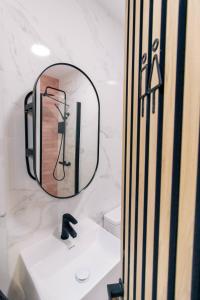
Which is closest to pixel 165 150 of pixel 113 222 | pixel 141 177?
pixel 141 177

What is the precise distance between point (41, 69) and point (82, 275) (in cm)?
116

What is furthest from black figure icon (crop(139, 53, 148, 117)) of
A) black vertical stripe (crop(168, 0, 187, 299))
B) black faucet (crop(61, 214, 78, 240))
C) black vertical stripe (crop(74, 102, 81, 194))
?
black faucet (crop(61, 214, 78, 240))

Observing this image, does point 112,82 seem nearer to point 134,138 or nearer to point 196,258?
point 134,138

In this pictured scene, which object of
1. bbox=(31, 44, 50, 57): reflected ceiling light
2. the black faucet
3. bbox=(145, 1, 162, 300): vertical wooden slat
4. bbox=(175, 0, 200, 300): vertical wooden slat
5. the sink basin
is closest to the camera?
bbox=(175, 0, 200, 300): vertical wooden slat

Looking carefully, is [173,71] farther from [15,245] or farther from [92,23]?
[92,23]

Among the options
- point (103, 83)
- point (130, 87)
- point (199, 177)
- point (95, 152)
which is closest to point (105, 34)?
point (103, 83)

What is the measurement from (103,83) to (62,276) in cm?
129

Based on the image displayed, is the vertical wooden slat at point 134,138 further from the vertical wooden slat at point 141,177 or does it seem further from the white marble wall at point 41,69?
the white marble wall at point 41,69

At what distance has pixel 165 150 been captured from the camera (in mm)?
309

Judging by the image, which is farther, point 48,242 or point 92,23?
point 92,23

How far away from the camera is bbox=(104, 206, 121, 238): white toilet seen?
1343 millimetres

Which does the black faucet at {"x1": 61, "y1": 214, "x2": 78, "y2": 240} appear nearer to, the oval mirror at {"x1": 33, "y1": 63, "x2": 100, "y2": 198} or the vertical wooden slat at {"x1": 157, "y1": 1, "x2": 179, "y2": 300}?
the oval mirror at {"x1": 33, "y1": 63, "x2": 100, "y2": 198}

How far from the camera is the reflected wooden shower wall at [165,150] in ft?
0.79

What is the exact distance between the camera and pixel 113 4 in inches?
49.4
